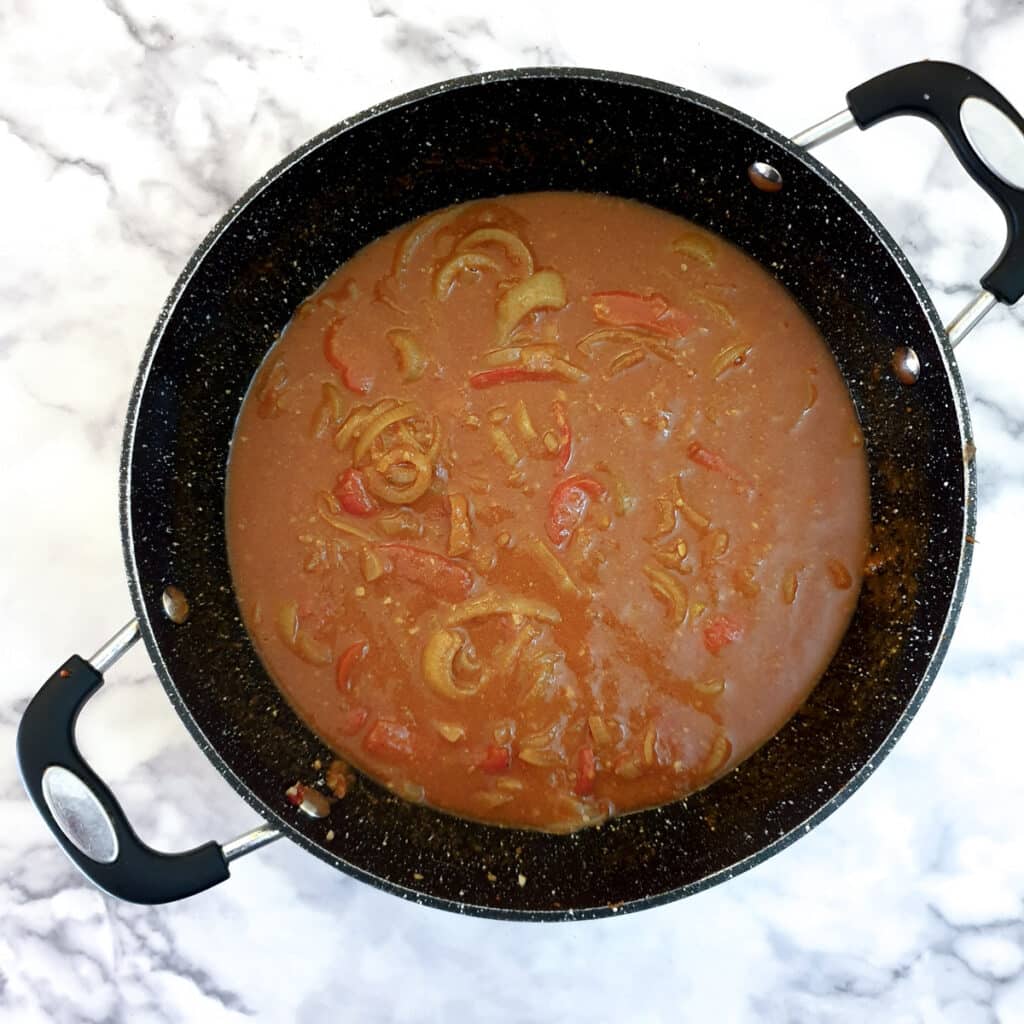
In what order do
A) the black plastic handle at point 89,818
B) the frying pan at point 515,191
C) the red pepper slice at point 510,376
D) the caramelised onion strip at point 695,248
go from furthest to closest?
1. the caramelised onion strip at point 695,248
2. the red pepper slice at point 510,376
3. the frying pan at point 515,191
4. the black plastic handle at point 89,818

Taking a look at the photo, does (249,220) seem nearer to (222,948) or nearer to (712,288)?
(712,288)

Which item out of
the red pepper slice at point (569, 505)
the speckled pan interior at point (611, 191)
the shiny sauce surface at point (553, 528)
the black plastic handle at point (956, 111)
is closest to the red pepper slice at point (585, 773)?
the shiny sauce surface at point (553, 528)

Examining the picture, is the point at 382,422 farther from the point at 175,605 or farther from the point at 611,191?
the point at 611,191

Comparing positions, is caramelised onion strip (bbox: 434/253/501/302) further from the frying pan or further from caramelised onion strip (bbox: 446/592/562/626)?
caramelised onion strip (bbox: 446/592/562/626)

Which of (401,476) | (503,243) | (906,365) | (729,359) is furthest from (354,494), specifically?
(906,365)

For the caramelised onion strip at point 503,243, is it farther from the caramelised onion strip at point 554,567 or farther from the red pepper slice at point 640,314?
the caramelised onion strip at point 554,567

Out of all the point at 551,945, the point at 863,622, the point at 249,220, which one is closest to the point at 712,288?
the point at 863,622

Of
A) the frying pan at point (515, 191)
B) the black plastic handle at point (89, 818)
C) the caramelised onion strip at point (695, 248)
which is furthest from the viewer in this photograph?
the caramelised onion strip at point (695, 248)
